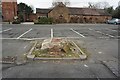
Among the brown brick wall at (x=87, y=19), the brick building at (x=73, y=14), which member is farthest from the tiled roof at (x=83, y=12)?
the brown brick wall at (x=87, y=19)

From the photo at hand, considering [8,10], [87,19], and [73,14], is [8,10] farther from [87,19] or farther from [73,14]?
[87,19]

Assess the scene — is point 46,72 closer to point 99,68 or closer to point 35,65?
point 35,65

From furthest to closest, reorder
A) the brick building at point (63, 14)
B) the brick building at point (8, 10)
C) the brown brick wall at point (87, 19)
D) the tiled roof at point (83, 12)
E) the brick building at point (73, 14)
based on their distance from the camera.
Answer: the tiled roof at point (83, 12)
the brown brick wall at point (87, 19)
the brick building at point (73, 14)
the brick building at point (63, 14)
the brick building at point (8, 10)

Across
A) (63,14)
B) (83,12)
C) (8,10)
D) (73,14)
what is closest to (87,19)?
(83,12)

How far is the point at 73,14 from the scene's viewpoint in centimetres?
6725

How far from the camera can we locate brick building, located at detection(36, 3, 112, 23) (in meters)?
66.1

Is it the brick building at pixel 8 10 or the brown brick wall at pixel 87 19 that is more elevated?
the brick building at pixel 8 10

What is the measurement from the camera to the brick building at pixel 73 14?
217 feet

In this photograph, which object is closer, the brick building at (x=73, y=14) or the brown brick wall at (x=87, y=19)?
the brick building at (x=73, y=14)

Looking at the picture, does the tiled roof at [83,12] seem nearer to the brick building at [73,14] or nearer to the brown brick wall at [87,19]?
the brick building at [73,14]

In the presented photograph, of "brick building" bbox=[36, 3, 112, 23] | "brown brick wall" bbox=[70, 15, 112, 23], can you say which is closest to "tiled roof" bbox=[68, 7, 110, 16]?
"brick building" bbox=[36, 3, 112, 23]

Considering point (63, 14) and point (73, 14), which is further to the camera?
point (73, 14)

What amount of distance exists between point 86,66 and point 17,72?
2703mm

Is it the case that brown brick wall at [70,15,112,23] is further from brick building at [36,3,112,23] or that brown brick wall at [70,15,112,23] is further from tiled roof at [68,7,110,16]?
tiled roof at [68,7,110,16]
